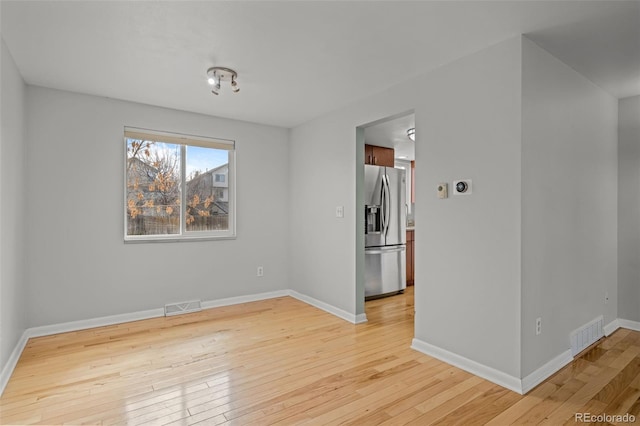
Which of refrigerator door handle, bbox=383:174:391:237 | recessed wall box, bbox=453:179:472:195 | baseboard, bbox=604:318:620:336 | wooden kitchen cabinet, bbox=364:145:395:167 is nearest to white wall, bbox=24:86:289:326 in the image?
wooden kitchen cabinet, bbox=364:145:395:167

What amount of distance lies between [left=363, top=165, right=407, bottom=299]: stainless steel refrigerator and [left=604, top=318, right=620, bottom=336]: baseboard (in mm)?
2427

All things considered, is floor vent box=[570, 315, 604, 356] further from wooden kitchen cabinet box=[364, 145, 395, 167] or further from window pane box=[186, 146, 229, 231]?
window pane box=[186, 146, 229, 231]

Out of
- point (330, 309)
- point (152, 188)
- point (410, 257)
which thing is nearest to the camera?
point (152, 188)

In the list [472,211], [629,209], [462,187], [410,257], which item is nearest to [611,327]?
[629,209]

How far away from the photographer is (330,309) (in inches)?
165

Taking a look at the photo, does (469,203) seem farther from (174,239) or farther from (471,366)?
(174,239)

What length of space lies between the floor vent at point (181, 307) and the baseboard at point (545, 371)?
3.48 meters

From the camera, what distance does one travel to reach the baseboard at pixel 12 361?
93.6 inches

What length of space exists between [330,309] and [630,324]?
10.5ft

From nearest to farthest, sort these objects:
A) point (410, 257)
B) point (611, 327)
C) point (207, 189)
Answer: point (611, 327)
point (207, 189)
point (410, 257)

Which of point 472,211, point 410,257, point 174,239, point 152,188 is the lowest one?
point 410,257

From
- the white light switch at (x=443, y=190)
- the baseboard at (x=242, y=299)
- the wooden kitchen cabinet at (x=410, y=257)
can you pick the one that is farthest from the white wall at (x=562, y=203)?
the baseboard at (x=242, y=299)

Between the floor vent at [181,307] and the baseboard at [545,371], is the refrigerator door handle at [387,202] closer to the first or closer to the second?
the baseboard at [545,371]

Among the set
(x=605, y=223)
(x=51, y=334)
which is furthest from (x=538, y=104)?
(x=51, y=334)
